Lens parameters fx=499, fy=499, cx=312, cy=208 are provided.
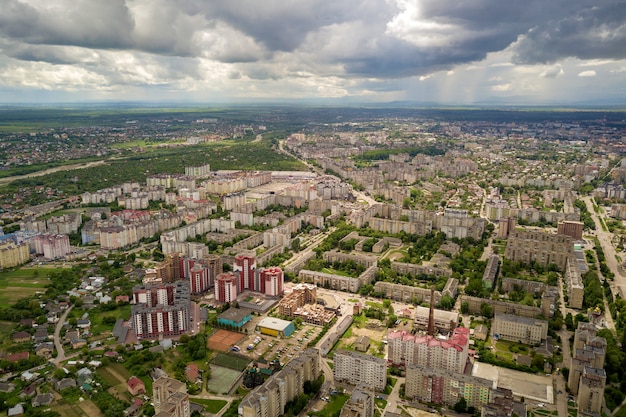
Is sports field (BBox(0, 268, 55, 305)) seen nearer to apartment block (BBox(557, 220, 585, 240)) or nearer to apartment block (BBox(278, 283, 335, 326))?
apartment block (BBox(278, 283, 335, 326))

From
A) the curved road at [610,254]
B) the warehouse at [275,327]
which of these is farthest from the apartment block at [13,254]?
the curved road at [610,254]

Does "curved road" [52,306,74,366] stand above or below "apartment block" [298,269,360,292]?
below

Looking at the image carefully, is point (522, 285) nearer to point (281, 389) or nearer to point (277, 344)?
point (277, 344)

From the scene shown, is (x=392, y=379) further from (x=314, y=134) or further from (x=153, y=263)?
(x=314, y=134)

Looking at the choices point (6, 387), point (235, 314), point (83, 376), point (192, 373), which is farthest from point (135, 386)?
point (235, 314)

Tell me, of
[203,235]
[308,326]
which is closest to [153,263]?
[203,235]

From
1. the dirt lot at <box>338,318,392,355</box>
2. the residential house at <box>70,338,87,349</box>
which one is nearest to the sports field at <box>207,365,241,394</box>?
the dirt lot at <box>338,318,392,355</box>

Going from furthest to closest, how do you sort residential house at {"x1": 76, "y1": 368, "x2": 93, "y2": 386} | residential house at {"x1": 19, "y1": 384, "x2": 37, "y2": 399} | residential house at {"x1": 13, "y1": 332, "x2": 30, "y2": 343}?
residential house at {"x1": 13, "y1": 332, "x2": 30, "y2": 343}
residential house at {"x1": 76, "y1": 368, "x2": 93, "y2": 386}
residential house at {"x1": 19, "y1": 384, "x2": 37, "y2": 399}
